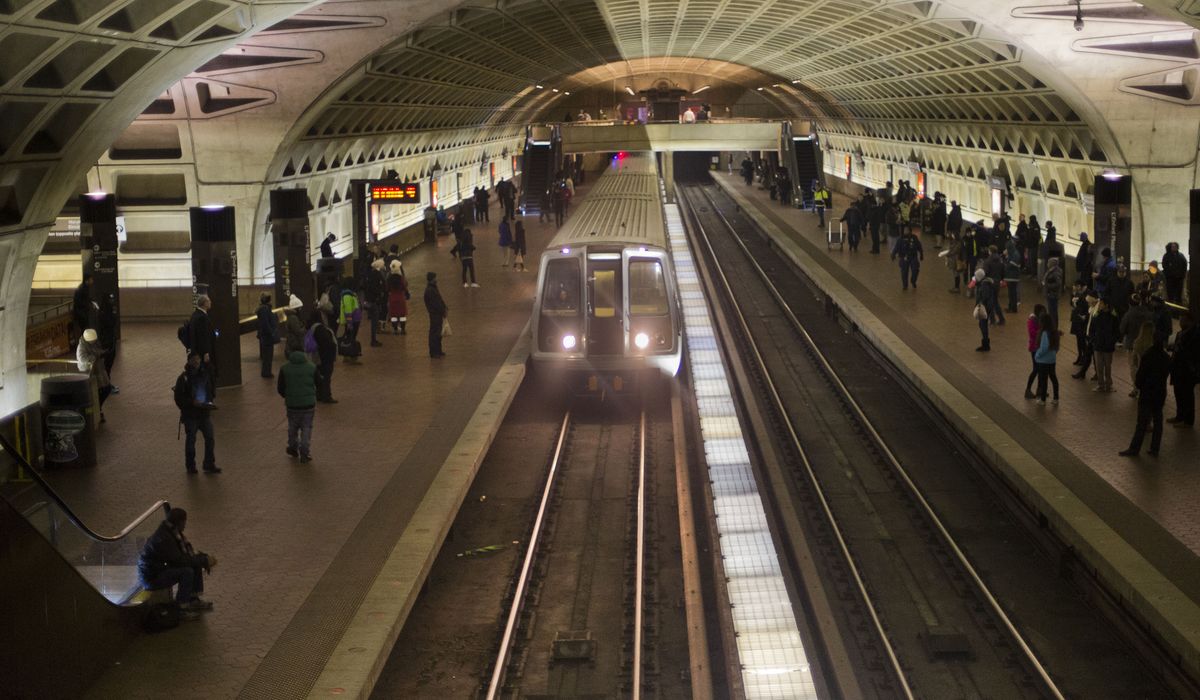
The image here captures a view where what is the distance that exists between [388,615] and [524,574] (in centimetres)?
236

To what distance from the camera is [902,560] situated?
12188 mm

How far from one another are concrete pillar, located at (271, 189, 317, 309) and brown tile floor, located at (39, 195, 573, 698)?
133 centimetres

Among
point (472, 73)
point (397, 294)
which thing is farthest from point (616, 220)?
point (472, 73)

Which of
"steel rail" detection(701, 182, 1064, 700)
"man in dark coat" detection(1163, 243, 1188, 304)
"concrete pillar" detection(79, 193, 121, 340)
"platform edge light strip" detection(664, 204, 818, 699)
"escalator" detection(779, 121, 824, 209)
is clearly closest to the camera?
"platform edge light strip" detection(664, 204, 818, 699)

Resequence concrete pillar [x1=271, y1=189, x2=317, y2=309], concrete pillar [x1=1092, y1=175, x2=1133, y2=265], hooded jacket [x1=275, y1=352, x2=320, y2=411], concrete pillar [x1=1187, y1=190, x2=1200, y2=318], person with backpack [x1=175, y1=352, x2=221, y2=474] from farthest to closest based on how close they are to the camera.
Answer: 1. concrete pillar [x1=1092, y1=175, x2=1133, y2=265]
2. concrete pillar [x1=271, y1=189, x2=317, y2=309]
3. concrete pillar [x1=1187, y1=190, x2=1200, y2=318]
4. hooded jacket [x1=275, y1=352, x2=320, y2=411]
5. person with backpack [x1=175, y1=352, x2=221, y2=474]

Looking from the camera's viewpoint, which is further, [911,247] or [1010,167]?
[1010,167]

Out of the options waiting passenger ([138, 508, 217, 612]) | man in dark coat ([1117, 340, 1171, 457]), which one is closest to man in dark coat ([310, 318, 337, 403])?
waiting passenger ([138, 508, 217, 612])

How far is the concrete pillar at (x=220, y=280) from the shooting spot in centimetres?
1747

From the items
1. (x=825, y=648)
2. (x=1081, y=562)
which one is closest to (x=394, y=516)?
(x=825, y=648)

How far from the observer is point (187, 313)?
25344 millimetres

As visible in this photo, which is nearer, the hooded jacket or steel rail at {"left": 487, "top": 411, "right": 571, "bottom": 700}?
steel rail at {"left": 487, "top": 411, "right": 571, "bottom": 700}

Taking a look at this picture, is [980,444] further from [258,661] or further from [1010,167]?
[1010,167]

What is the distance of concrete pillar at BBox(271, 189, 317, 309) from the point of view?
21.5m

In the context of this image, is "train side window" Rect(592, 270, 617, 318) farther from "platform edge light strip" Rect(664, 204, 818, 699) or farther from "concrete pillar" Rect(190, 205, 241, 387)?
"concrete pillar" Rect(190, 205, 241, 387)
